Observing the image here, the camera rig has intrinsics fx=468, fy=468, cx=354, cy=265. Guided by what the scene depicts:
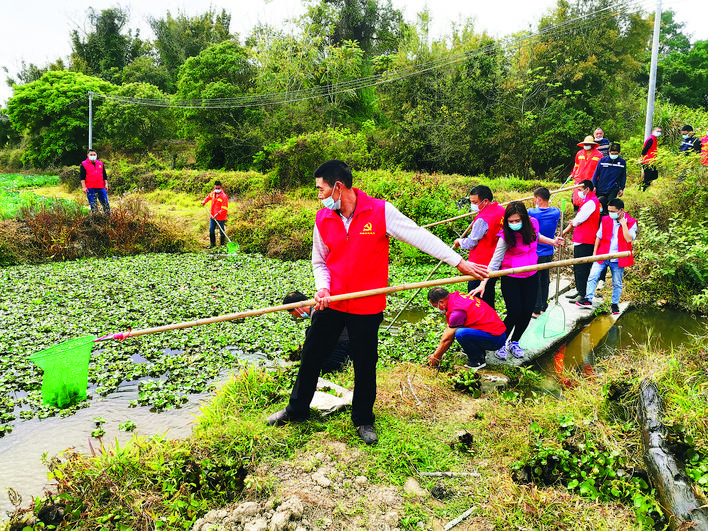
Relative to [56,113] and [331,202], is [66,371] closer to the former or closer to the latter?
[331,202]

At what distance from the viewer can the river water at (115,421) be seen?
3725mm

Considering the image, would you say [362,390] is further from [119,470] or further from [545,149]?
[545,149]

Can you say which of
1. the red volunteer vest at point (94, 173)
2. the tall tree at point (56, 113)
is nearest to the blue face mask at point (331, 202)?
the red volunteer vest at point (94, 173)

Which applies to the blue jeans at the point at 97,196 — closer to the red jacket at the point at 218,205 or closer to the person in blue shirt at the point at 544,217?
the red jacket at the point at 218,205

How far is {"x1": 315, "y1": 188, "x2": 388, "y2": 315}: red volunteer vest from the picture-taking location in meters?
3.31

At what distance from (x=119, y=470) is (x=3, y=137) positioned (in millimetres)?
44252

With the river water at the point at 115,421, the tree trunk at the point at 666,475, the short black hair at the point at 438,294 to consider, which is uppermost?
the short black hair at the point at 438,294

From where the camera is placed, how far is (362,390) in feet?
11.9

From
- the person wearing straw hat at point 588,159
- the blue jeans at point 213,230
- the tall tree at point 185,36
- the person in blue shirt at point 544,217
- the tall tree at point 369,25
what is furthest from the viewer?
the tall tree at point 185,36

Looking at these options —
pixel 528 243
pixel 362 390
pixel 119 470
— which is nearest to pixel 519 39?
pixel 528 243

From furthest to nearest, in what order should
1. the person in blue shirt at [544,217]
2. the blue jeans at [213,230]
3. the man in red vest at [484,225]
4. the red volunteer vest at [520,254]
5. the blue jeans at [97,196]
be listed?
the blue jeans at [213,230] → the blue jeans at [97,196] → the person in blue shirt at [544,217] → the man in red vest at [484,225] → the red volunteer vest at [520,254]

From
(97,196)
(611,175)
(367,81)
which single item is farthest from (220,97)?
(611,175)

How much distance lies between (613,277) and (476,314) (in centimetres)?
361

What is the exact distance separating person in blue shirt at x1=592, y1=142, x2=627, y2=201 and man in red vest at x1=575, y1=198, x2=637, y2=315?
1292 millimetres
